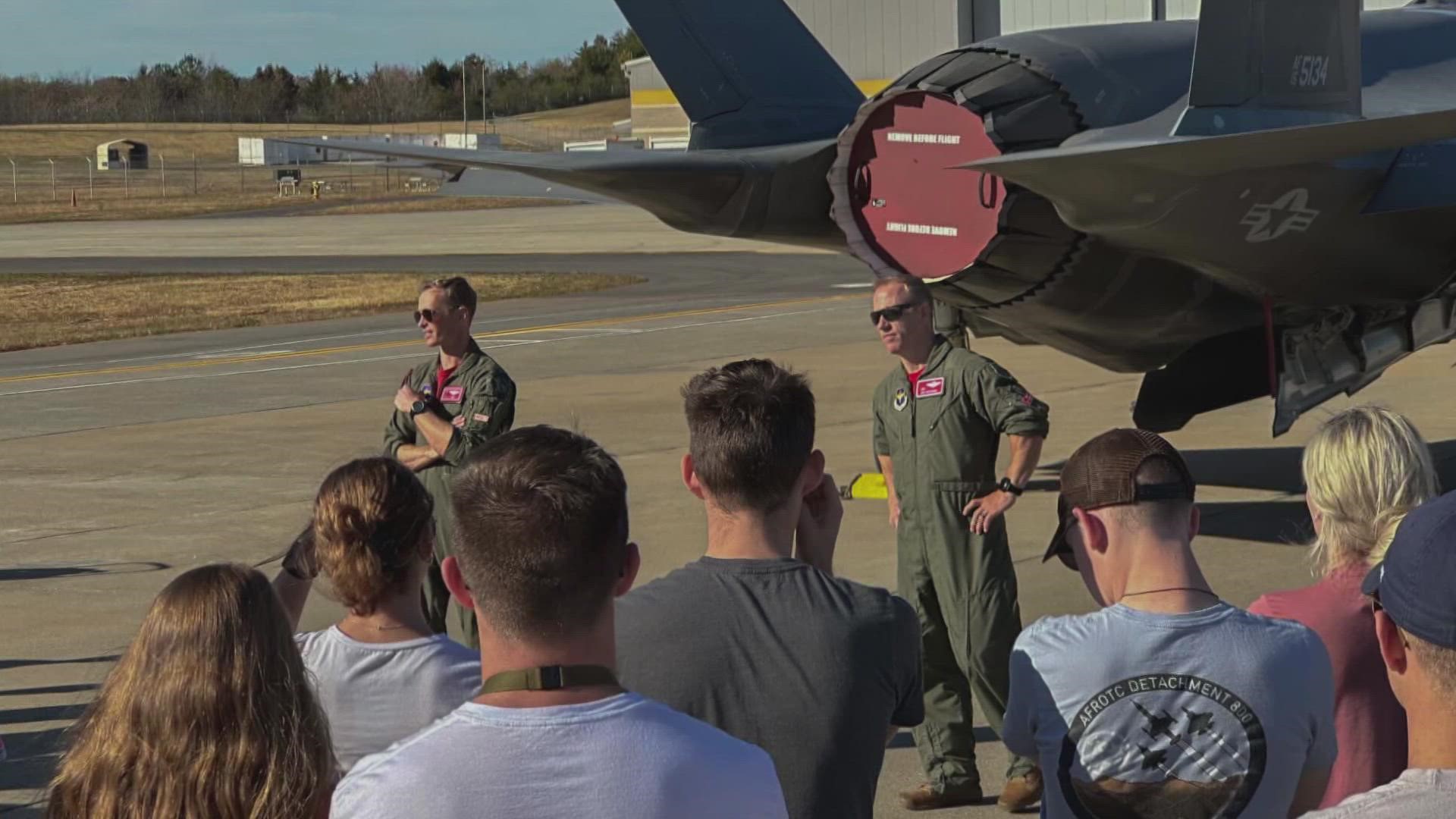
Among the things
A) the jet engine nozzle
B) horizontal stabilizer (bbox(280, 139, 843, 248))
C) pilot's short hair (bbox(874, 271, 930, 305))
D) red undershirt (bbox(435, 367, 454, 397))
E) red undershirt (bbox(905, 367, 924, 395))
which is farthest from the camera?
horizontal stabilizer (bbox(280, 139, 843, 248))

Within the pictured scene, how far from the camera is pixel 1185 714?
3467 mm

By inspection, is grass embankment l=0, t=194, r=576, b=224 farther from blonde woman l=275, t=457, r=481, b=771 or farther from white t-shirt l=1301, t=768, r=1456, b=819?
white t-shirt l=1301, t=768, r=1456, b=819

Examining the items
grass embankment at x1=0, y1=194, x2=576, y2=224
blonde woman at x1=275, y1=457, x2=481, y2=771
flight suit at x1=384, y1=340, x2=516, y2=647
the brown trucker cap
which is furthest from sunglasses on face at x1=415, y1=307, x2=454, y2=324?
grass embankment at x1=0, y1=194, x2=576, y2=224

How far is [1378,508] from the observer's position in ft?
12.9

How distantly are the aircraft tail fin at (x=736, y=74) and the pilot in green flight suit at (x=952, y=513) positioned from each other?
4.07 meters

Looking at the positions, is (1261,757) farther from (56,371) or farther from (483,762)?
(56,371)

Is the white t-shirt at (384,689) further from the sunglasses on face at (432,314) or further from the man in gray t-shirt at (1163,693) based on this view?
the sunglasses on face at (432,314)

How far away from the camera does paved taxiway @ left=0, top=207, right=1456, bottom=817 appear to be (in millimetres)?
9555

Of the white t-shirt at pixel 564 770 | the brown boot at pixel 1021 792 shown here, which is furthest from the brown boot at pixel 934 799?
the white t-shirt at pixel 564 770

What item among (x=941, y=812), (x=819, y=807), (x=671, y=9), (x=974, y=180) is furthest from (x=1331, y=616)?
(x=671, y=9)

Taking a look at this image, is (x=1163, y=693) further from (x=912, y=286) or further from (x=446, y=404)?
(x=446, y=404)

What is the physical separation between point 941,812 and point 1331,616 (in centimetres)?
285

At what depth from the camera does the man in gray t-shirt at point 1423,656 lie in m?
2.31

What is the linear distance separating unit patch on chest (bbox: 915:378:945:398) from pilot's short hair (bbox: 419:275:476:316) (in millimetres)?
2011
